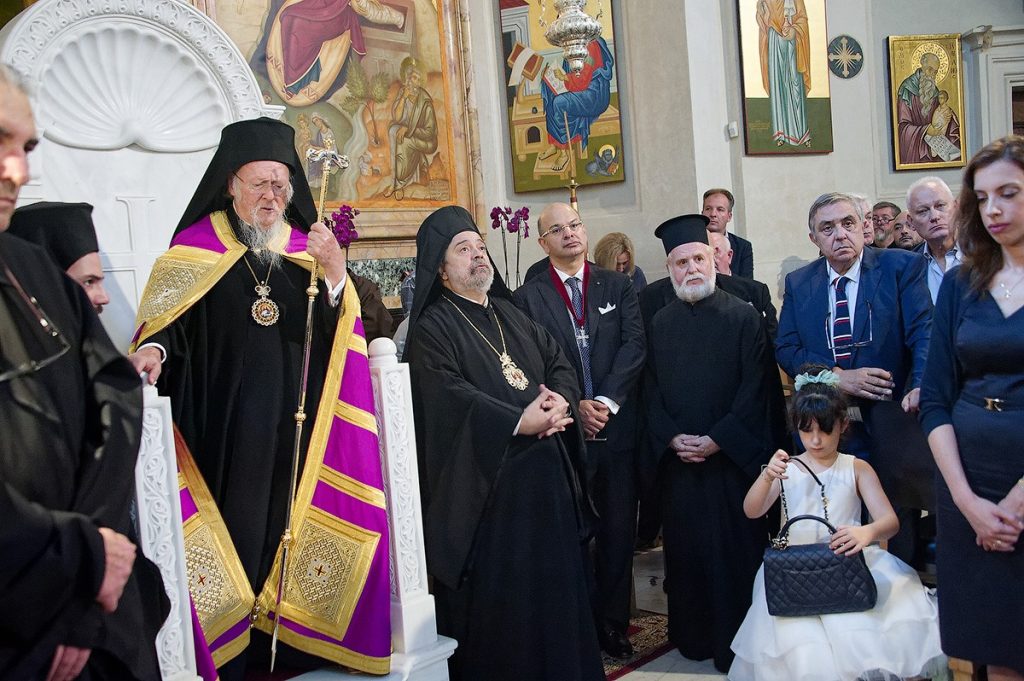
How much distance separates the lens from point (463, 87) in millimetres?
9000

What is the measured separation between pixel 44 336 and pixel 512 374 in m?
2.29

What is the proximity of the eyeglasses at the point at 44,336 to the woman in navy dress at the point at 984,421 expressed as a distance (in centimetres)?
249

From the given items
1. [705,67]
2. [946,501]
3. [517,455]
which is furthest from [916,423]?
[705,67]

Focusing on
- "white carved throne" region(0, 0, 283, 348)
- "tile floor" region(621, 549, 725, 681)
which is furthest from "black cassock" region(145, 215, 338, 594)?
"tile floor" region(621, 549, 725, 681)

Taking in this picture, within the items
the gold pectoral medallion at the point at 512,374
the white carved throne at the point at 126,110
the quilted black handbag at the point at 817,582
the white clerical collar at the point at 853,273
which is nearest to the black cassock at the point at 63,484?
the gold pectoral medallion at the point at 512,374

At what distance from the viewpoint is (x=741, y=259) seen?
7.62 meters

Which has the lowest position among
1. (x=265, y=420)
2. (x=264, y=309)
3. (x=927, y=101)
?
(x=265, y=420)

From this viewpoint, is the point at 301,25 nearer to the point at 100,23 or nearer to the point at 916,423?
the point at 100,23

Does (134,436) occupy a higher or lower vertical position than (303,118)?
lower

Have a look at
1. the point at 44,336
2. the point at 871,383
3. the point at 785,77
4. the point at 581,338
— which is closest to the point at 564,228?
the point at 581,338

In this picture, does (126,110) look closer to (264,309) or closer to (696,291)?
(264,309)

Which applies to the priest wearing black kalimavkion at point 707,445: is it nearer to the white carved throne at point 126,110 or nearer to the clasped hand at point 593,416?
the clasped hand at point 593,416

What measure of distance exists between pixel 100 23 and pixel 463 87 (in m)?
4.64

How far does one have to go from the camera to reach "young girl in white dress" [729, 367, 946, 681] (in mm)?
3486
